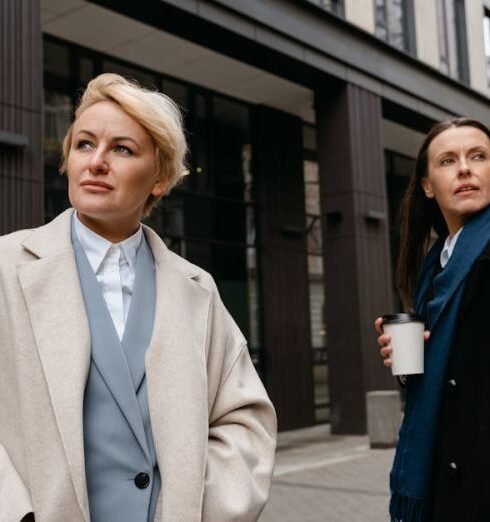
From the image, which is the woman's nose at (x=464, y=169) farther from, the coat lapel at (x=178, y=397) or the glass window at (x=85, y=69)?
the glass window at (x=85, y=69)

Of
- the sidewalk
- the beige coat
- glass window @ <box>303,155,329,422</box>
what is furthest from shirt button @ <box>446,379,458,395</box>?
glass window @ <box>303,155,329,422</box>

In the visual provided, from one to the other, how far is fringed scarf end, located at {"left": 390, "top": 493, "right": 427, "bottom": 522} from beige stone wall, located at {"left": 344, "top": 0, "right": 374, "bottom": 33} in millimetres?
12231

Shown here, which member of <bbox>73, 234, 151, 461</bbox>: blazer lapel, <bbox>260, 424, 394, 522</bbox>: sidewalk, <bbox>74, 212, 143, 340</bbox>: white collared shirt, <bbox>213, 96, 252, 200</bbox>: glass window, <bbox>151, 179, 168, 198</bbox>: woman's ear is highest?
<bbox>213, 96, 252, 200</bbox>: glass window

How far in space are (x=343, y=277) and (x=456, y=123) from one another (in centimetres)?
1087

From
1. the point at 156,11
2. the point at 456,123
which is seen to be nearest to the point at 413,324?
the point at 456,123

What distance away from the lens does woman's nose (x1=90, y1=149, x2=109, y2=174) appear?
6.80 ft

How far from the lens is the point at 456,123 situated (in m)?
2.81

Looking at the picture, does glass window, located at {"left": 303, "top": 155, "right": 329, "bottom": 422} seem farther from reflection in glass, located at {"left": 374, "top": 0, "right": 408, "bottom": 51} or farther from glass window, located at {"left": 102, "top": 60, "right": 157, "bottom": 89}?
glass window, located at {"left": 102, "top": 60, "right": 157, "bottom": 89}

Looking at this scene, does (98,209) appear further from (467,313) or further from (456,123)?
(456,123)

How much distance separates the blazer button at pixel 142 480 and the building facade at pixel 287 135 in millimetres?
9347

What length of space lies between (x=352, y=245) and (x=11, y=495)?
475 inches

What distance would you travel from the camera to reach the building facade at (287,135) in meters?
11.9

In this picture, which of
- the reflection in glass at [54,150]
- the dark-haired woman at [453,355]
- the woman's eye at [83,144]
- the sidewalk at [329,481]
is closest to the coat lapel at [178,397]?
the woman's eye at [83,144]

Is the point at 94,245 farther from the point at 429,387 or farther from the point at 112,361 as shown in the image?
the point at 429,387
